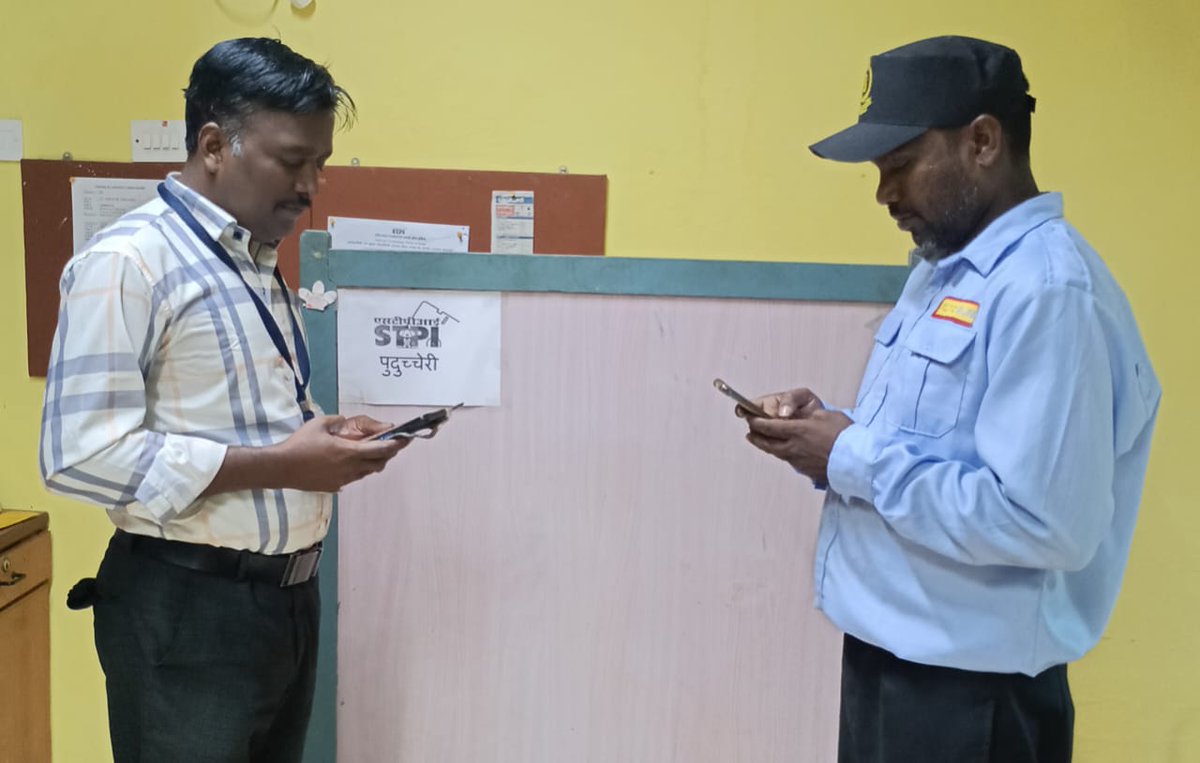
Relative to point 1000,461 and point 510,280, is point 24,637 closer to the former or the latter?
point 510,280

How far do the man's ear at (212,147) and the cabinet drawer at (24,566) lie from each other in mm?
1265

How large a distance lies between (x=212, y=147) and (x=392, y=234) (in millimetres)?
798

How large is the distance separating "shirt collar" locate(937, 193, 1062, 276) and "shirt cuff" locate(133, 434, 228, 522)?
92 cm

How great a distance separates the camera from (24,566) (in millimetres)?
1775

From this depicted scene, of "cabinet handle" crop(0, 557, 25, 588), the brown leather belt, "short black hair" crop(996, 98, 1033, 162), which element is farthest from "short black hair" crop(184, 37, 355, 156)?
"cabinet handle" crop(0, 557, 25, 588)

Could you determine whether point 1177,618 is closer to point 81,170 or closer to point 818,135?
point 818,135

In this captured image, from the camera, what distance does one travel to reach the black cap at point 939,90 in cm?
89

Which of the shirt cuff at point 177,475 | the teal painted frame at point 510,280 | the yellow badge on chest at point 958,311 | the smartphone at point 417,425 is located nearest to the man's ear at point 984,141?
the yellow badge on chest at point 958,311

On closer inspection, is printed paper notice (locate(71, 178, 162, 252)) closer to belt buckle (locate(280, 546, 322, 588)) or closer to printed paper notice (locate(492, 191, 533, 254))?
printed paper notice (locate(492, 191, 533, 254))

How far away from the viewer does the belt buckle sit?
1024 millimetres

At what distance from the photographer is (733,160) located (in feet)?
5.82

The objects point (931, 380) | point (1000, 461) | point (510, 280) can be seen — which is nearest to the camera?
point (1000, 461)

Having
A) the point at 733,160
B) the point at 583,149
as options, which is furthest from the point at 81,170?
the point at 733,160

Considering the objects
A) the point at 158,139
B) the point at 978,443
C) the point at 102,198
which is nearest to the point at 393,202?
the point at 158,139
